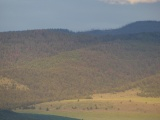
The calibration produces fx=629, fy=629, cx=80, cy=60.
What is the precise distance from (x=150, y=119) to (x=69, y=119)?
2585 cm

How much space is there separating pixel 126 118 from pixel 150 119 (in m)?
7.82

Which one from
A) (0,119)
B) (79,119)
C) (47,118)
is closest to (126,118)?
(79,119)

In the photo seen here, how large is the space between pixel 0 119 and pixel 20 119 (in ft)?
42.5

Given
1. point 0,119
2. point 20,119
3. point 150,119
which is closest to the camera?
point 0,119

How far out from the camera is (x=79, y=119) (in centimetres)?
19350

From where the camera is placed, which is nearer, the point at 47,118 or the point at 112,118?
the point at 47,118

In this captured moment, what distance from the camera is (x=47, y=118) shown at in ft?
607

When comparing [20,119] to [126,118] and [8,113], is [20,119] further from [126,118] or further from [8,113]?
[126,118]

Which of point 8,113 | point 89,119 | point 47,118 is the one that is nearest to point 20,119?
point 8,113

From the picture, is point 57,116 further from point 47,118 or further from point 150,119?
point 150,119

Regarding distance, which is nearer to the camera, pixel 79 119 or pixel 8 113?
pixel 8 113

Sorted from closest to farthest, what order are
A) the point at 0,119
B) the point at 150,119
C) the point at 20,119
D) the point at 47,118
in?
the point at 0,119 < the point at 20,119 < the point at 47,118 < the point at 150,119

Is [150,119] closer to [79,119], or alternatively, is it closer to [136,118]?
[136,118]

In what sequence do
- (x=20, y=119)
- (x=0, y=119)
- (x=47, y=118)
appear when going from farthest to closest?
1. (x=47, y=118)
2. (x=20, y=119)
3. (x=0, y=119)
